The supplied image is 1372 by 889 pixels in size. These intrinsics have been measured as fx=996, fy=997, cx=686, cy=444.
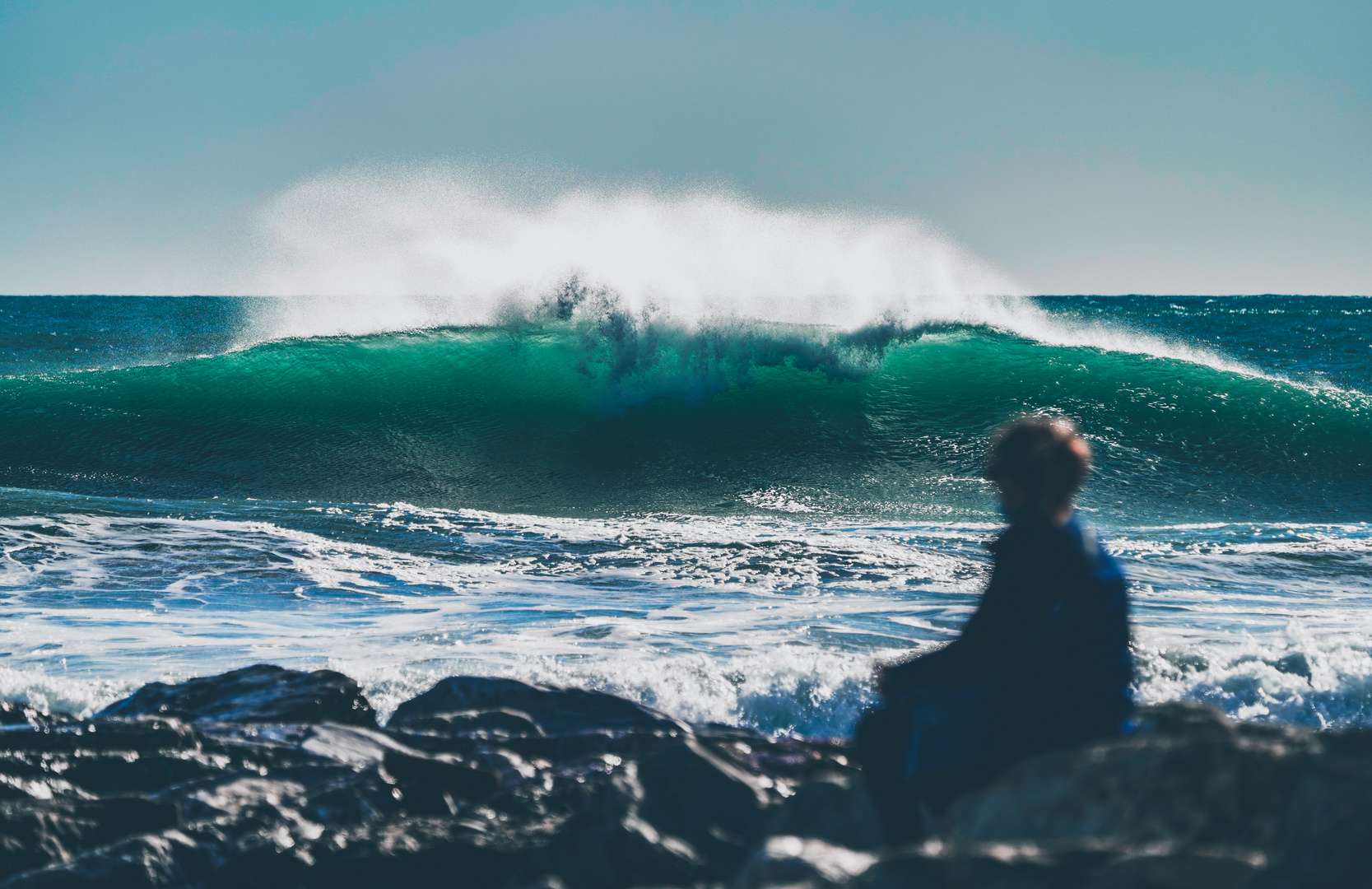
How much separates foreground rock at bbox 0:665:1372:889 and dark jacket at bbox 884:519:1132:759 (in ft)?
0.53

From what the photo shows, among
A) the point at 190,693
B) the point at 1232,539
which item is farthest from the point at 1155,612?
the point at 190,693

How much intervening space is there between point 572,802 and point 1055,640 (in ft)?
5.16

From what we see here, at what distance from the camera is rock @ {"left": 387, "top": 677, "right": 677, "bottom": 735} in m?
3.51

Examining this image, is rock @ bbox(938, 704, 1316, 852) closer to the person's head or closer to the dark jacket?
the dark jacket

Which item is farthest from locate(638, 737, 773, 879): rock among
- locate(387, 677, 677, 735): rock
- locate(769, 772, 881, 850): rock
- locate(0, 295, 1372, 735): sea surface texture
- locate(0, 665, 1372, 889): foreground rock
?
locate(0, 295, 1372, 735): sea surface texture

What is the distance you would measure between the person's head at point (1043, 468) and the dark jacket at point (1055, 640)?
0.04 m

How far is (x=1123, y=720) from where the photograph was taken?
2066mm

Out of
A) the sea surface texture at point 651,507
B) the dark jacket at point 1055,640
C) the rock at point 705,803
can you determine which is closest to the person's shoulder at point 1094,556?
the dark jacket at point 1055,640

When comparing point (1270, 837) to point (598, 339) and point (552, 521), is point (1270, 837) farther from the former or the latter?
point (598, 339)

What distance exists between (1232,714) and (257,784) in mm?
3863

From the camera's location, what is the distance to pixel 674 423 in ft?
43.9

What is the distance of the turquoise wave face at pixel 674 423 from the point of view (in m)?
10.9

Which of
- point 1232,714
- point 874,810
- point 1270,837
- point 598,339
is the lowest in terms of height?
point 1232,714

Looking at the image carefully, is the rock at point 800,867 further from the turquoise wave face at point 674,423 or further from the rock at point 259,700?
the turquoise wave face at point 674,423
